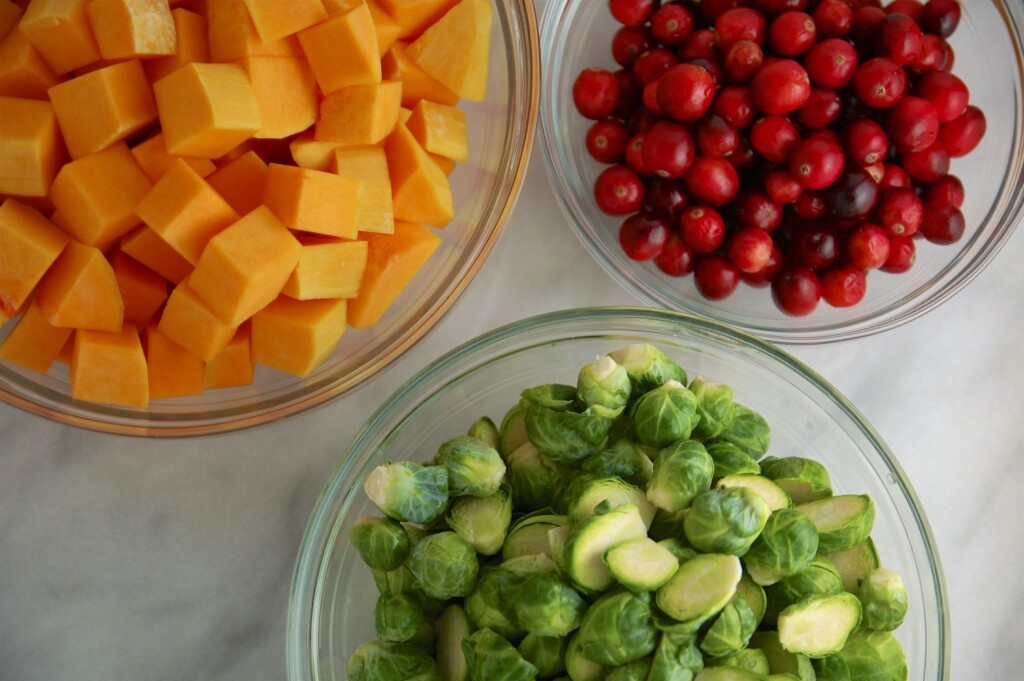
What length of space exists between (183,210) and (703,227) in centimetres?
95

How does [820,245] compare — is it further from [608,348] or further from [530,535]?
[530,535]

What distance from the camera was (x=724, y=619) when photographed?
45.7 inches

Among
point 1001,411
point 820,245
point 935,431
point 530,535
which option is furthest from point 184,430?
point 1001,411

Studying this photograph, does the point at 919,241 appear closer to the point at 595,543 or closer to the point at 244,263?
the point at 595,543

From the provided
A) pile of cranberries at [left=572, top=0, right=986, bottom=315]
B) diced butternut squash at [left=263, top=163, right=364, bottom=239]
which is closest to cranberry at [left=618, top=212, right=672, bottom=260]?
pile of cranberries at [left=572, top=0, right=986, bottom=315]

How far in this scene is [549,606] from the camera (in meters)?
1.18

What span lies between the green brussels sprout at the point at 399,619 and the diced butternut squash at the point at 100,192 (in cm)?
79

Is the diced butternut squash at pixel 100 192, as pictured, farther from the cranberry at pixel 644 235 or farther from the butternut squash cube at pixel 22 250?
the cranberry at pixel 644 235

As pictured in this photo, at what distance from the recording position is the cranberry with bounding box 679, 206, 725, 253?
1.66m

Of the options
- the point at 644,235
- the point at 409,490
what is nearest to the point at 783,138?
the point at 644,235

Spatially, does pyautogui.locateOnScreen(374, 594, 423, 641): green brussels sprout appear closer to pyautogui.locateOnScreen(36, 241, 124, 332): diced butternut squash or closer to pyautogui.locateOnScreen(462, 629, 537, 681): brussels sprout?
pyautogui.locateOnScreen(462, 629, 537, 681): brussels sprout

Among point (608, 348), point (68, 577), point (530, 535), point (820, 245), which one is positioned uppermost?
point (820, 245)

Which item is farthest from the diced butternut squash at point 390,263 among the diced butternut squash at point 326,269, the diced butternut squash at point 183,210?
the diced butternut squash at point 183,210

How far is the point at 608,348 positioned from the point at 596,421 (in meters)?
0.32
